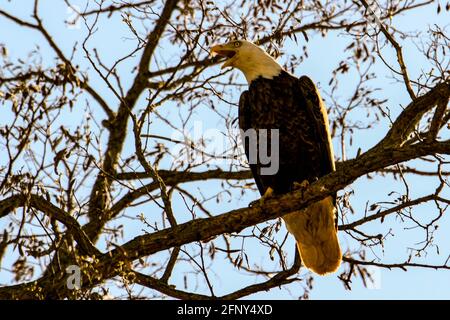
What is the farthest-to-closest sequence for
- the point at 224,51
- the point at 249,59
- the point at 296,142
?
the point at 224,51
the point at 249,59
the point at 296,142

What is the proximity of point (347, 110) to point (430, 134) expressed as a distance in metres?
3.03

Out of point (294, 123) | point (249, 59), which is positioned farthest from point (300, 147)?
point (249, 59)

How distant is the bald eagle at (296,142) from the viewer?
23.5 feet

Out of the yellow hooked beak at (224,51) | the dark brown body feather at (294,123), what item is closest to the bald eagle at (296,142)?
the dark brown body feather at (294,123)

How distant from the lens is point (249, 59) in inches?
303

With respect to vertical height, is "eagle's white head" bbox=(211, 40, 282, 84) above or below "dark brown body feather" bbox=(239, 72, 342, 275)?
above

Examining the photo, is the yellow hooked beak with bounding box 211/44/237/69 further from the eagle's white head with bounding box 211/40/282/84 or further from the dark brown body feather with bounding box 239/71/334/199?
the dark brown body feather with bounding box 239/71/334/199

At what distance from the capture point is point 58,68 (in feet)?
24.4

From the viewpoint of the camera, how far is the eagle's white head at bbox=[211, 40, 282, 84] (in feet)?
24.7

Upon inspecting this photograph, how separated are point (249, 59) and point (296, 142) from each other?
1.04 metres

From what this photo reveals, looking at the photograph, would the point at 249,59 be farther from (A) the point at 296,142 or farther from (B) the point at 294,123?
(A) the point at 296,142

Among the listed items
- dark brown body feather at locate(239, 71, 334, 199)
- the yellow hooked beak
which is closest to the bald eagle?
dark brown body feather at locate(239, 71, 334, 199)

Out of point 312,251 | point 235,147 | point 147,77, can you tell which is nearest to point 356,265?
point 312,251
